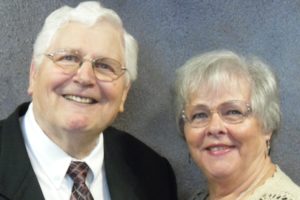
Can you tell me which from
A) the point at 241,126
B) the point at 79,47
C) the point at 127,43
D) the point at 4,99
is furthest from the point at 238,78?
the point at 4,99

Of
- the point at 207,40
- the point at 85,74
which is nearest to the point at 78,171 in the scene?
the point at 85,74

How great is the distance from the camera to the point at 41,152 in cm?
170

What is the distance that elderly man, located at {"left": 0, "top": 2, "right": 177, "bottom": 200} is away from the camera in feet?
5.41

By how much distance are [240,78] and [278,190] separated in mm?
417

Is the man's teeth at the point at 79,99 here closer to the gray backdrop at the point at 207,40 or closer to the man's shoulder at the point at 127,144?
the man's shoulder at the point at 127,144

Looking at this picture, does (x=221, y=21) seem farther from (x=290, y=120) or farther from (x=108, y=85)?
(x=108, y=85)

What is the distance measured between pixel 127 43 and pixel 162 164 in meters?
0.59

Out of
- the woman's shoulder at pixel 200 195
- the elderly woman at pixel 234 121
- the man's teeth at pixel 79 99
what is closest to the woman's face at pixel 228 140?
the elderly woman at pixel 234 121

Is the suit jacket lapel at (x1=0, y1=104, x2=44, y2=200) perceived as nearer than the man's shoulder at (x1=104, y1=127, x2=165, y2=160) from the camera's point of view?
Yes

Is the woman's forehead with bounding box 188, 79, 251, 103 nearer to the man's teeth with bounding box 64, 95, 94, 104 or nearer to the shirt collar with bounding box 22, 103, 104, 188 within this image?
the man's teeth with bounding box 64, 95, 94, 104

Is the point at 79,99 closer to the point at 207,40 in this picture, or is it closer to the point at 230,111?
the point at 230,111

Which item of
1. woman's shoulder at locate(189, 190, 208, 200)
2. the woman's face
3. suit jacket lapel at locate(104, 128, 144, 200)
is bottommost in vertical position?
woman's shoulder at locate(189, 190, 208, 200)

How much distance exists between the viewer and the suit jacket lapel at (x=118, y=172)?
6.06 feet

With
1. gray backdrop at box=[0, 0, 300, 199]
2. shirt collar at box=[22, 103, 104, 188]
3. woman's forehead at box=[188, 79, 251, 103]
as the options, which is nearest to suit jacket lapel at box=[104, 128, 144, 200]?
shirt collar at box=[22, 103, 104, 188]
